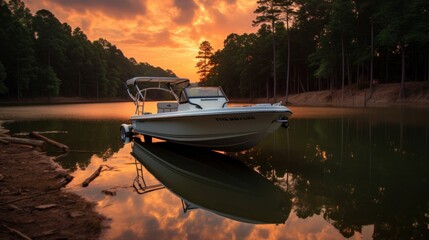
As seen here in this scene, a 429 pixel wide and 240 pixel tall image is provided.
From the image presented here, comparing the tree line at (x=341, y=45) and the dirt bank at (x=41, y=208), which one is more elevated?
the tree line at (x=341, y=45)

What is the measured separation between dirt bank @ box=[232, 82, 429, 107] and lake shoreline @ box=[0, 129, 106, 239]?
119 feet

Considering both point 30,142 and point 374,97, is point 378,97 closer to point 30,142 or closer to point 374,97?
point 374,97

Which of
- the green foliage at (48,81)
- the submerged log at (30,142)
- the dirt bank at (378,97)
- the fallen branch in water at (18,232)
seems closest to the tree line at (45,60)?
the green foliage at (48,81)

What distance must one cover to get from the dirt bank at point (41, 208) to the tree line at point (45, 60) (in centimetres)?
5337

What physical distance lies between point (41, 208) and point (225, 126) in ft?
16.4

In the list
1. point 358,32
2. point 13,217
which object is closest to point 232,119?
point 13,217

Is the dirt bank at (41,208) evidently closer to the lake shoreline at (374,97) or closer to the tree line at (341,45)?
the lake shoreline at (374,97)

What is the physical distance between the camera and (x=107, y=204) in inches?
213

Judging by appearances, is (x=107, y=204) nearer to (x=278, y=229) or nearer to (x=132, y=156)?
(x=278, y=229)

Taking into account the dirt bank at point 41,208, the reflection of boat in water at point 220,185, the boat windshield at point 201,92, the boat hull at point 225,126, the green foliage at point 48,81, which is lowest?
the reflection of boat in water at point 220,185

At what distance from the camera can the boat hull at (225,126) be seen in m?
8.38

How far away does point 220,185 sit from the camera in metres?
6.65

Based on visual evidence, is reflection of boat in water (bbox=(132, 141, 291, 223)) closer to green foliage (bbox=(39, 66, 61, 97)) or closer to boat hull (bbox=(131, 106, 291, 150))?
boat hull (bbox=(131, 106, 291, 150))

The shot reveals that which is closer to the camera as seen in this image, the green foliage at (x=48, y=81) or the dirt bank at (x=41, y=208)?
the dirt bank at (x=41, y=208)
